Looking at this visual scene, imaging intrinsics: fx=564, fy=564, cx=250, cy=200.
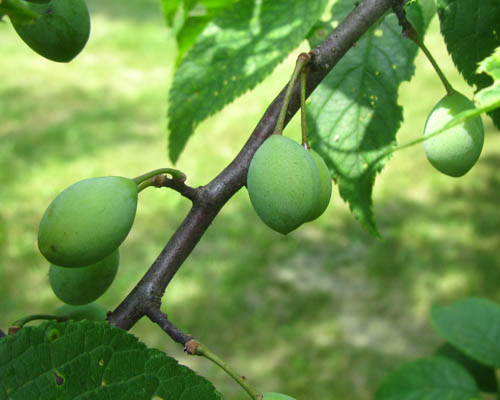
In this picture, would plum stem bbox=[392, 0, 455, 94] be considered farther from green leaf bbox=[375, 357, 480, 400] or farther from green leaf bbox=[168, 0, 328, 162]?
green leaf bbox=[375, 357, 480, 400]

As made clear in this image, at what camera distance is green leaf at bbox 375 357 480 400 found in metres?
1.59

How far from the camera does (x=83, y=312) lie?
2.47 feet

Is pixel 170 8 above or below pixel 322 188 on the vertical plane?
above

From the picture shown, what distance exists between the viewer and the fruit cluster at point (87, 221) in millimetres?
588

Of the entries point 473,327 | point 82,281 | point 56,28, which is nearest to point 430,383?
point 473,327

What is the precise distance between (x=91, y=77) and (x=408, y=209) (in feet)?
10.3

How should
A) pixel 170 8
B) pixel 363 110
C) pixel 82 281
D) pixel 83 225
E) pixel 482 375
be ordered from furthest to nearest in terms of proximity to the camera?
pixel 482 375 → pixel 170 8 → pixel 363 110 → pixel 82 281 → pixel 83 225

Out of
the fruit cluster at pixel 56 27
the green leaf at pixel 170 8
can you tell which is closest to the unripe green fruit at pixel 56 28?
the fruit cluster at pixel 56 27

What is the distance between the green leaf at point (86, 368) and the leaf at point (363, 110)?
1.42ft

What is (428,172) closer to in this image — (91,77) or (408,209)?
(408,209)

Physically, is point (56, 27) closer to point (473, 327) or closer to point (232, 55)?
point (232, 55)

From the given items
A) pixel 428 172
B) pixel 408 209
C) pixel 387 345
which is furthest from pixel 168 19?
pixel 428 172

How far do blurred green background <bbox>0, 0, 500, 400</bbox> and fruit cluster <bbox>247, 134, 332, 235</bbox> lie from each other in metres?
1.83

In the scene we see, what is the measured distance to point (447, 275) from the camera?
9.04ft
